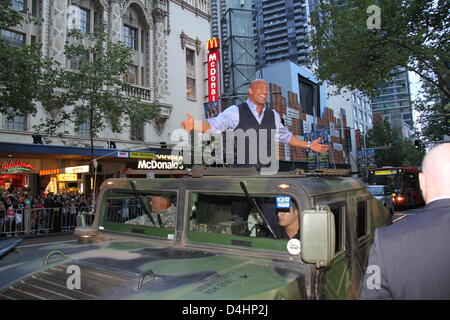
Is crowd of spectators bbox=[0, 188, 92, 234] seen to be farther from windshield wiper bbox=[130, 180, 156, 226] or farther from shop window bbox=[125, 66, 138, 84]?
windshield wiper bbox=[130, 180, 156, 226]

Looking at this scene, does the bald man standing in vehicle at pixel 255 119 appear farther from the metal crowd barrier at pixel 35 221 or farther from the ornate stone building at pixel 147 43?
the ornate stone building at pixel 147 43

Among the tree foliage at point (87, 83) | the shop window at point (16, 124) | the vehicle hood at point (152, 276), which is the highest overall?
the tree foliage at point (87, 83)

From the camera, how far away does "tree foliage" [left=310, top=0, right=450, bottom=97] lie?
1089 centimetres

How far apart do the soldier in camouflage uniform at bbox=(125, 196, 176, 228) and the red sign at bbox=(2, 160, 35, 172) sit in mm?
16578

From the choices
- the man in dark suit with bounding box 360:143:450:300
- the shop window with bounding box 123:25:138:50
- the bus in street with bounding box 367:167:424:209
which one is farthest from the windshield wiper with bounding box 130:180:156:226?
the bus in street with bounding box 367:167:424:209

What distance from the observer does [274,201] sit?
2840 millimetres

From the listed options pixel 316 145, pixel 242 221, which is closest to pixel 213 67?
pixel 316 145

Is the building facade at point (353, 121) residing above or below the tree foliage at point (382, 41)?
above

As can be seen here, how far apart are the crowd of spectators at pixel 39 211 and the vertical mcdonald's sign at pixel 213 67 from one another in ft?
41.7

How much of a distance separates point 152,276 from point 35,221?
43.3 ft

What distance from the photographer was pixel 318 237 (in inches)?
87.7

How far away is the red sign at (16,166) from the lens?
16.9m

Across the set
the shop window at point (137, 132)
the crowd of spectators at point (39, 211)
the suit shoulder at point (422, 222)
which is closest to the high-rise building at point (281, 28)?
the shop window at point (137, 132)
